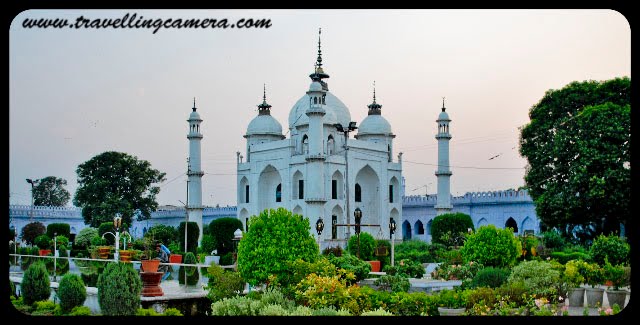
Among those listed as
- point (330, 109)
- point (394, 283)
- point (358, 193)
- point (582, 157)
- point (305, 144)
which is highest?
point (330, 109)

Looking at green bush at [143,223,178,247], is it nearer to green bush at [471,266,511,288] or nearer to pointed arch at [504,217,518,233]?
pointed arch at [504,217,518,233]

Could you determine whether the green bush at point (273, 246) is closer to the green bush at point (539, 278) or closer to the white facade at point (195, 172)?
the green bush at point (539, 278)

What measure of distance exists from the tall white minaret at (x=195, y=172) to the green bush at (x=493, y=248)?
21384 mm

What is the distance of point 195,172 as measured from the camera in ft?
116

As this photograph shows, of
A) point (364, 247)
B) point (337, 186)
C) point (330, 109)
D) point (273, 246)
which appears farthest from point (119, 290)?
point (330, 109)

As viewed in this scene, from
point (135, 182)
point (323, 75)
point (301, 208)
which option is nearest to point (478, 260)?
point (301, 208)

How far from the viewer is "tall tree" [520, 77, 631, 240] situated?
21.4m

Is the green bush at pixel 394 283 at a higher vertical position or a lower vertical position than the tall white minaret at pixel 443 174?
lower

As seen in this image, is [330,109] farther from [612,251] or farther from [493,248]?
[612,251]

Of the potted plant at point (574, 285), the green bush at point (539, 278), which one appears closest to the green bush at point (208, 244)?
the green bush at point (539, 278)

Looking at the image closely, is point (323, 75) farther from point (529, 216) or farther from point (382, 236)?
point (529, 216)

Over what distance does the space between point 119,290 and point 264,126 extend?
3023cm

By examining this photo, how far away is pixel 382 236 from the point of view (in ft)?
116

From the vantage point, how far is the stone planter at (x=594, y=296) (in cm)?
1022
